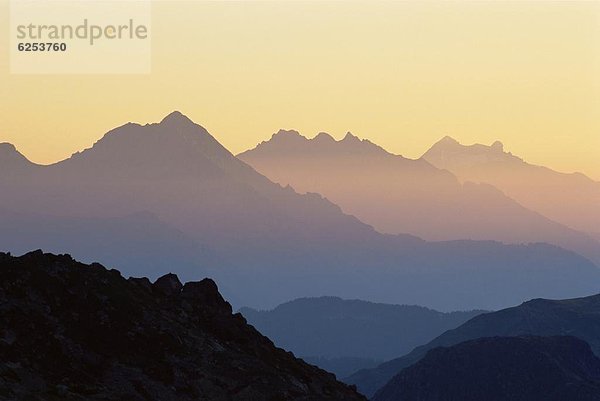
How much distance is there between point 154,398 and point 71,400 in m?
18.0

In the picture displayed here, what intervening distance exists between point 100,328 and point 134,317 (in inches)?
411

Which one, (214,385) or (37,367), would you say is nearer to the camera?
(37,367)

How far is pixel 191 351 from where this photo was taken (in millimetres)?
194875

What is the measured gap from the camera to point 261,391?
18725 cm

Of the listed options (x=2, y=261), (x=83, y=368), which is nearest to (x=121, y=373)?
(x=83, y=368)

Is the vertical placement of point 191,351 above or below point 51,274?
below

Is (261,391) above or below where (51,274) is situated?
below

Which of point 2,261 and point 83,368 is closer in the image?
point 83,368

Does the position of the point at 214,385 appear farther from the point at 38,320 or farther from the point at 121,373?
the point at 38,320

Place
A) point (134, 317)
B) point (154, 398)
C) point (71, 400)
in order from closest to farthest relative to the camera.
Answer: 1. point (71, 400)
2. point (154, 398)
3. point (134, 317)

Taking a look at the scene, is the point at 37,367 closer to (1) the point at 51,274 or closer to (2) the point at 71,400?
(2) the point at 71,400

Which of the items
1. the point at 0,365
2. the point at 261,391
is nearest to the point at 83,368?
the point at 0,365

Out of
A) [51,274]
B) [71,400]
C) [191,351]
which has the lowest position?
[71,400]

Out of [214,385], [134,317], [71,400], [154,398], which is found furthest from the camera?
[134,317]
